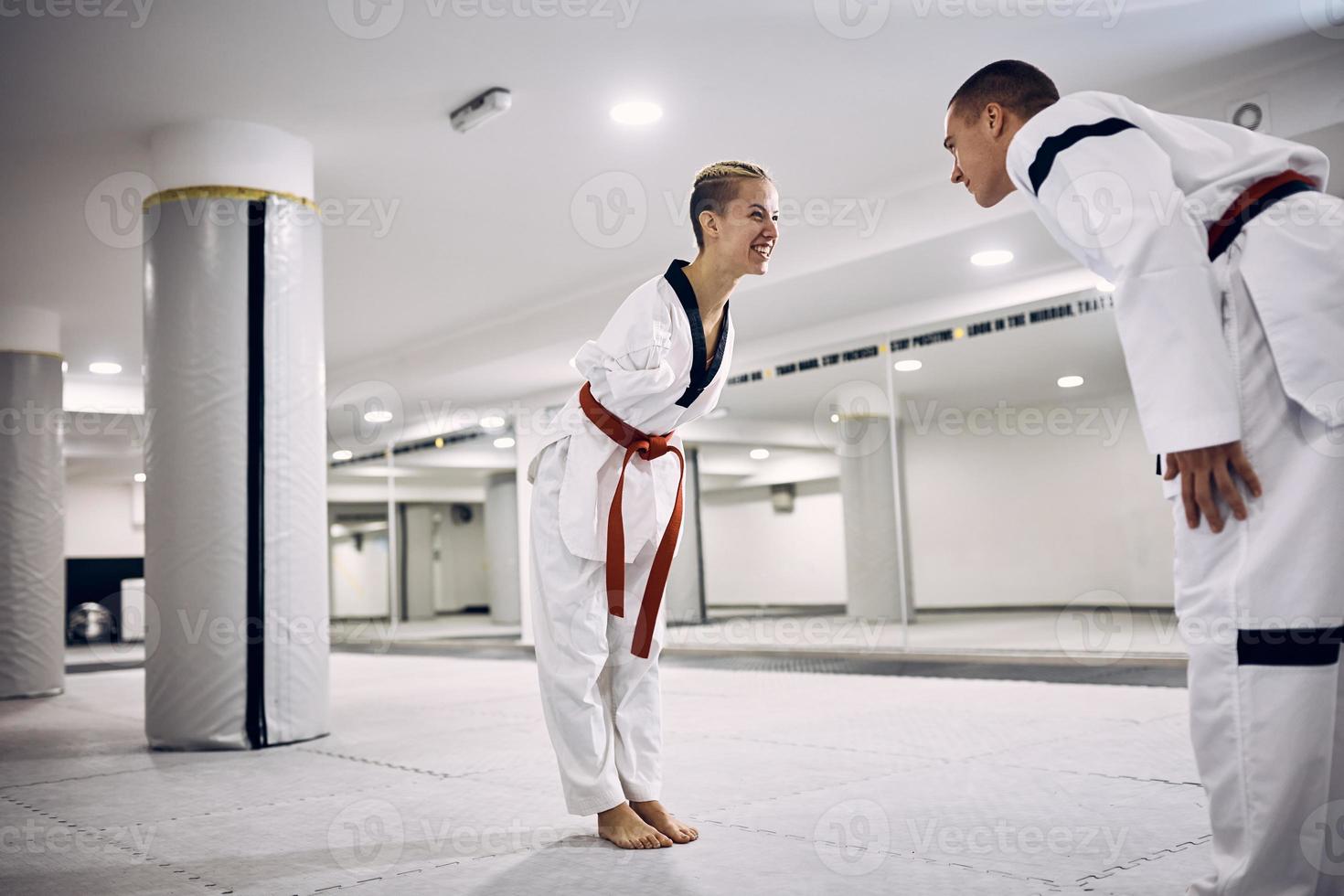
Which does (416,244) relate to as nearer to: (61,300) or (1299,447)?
(61,300)

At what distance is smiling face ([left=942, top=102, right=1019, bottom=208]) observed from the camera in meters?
1.94

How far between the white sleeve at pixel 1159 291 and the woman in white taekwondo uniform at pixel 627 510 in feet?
3.80

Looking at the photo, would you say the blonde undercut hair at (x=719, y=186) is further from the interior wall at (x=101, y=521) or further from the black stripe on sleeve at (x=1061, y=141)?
the interior wall at (x=101, y=521)

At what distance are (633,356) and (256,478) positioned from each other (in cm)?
294

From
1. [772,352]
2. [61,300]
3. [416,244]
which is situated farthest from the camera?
[772,352]

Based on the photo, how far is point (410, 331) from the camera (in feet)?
33.8

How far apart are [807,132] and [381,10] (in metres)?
2.42

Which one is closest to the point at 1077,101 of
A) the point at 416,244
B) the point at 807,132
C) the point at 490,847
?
the point at 490,847

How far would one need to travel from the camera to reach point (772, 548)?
1000 centimetres

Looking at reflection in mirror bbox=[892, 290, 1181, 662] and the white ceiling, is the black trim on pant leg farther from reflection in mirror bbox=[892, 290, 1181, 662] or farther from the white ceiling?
reflection in mirror bbox=[892, 290, 1181, 662]

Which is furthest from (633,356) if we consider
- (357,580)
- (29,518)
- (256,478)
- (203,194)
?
(357,580)

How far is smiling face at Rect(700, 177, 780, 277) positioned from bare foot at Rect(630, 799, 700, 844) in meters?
1.40

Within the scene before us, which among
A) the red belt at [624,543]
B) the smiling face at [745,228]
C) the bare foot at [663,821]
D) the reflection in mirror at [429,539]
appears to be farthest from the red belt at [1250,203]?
the reflection in mirror at [429,539]

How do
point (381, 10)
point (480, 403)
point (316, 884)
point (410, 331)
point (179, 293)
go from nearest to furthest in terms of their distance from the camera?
point (316, 884) → point (381, 10) → point (179, 293) → point (410, 331) → point (480, 403)
